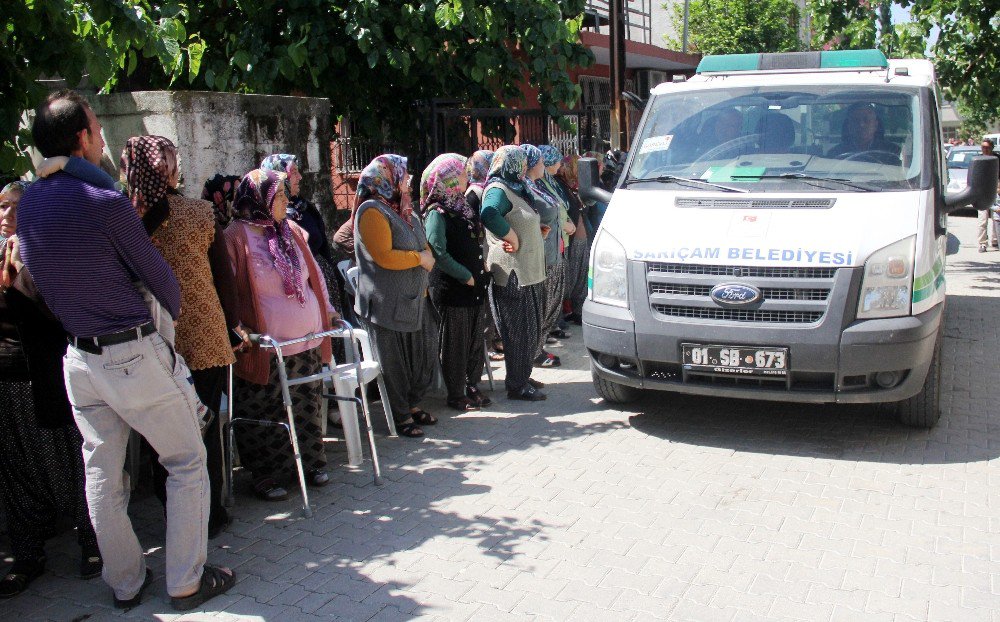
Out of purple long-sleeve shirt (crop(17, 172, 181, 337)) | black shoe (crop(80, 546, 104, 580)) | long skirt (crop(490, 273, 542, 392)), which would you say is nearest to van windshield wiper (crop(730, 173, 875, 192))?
long skirt (crop(490, 273, 542, 392))

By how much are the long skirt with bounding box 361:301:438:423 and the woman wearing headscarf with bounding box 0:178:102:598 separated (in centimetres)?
216

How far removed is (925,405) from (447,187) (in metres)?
3.44

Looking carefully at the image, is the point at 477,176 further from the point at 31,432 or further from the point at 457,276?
the point at 31,432

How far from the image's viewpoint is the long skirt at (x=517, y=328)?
7.24m

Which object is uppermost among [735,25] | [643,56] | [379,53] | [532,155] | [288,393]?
[735,25]

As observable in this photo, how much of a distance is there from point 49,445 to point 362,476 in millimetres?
1770

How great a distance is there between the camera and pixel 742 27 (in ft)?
92.0

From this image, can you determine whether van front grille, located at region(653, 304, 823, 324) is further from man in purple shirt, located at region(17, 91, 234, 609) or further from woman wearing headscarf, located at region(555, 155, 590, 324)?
woman wearing headscarf, located at region(555, 155, 590, 324)

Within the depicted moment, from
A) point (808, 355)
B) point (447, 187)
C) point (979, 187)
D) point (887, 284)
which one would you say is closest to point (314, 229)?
point (447, 187)

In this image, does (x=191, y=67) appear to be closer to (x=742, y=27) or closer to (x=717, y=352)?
(x=717, y=352)

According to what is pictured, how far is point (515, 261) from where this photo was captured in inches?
280

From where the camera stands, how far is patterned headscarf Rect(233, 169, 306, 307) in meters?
5.04

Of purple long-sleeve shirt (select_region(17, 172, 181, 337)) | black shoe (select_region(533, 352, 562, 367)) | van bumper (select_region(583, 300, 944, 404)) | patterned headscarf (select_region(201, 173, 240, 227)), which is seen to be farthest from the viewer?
black shoe (select_region(533, 352, 562, 367))

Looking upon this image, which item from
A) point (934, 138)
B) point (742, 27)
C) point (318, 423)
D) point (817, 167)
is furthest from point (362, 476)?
point (742, 27)
